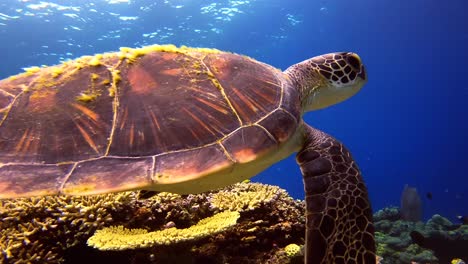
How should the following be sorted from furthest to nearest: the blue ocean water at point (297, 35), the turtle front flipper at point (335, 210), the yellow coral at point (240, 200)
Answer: the blue ocean water at point (297, 35) < the yellow coral at point (240, 200) < the turtle front flipper at point (335, 210)

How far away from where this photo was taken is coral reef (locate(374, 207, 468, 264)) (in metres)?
7.38

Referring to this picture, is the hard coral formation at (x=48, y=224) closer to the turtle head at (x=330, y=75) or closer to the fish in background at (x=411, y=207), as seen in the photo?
the turtle head at (x=330, y=75)

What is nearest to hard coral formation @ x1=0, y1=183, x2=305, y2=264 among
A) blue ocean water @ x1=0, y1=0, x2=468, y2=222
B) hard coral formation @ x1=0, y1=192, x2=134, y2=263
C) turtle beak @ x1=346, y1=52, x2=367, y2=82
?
hard coral formation @ x1=0, y1=192, x2=134, y2=263

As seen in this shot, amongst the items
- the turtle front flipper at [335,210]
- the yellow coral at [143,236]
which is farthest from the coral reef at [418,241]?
the yellow coral at [143,236]

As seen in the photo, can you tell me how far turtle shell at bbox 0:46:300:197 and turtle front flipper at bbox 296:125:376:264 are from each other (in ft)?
1.50

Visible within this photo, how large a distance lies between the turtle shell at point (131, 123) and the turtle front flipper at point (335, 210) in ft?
1.50

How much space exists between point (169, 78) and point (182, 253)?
5.23 ft

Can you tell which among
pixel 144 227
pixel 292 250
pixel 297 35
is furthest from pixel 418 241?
pixel 297 35

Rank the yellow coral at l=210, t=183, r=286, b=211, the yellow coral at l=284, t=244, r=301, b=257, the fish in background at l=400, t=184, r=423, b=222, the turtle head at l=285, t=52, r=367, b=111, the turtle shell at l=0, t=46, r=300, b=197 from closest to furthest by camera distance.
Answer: the turtle shell at l=0, t=46, r=300, b=197 < the yellow coral at l=284, t=244, r=301, b=257 < the yellow coral at l=210, t=183, r=286, b=211 < the turtle head at l=285, t=52, r=367, b=111 < the fish in background at l=400, t=184, r=423, b=222

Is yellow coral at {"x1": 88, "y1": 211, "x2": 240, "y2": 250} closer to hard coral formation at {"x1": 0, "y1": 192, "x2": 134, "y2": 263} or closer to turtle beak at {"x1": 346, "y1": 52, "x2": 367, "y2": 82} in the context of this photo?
hard coral formation at {"x1": 0, "y1": 192, "x2": 134, "y2": 263}

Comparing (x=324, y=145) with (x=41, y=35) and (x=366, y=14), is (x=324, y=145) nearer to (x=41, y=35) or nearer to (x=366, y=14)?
(x=41, y=35)

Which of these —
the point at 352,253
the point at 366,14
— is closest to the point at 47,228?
the point at 352,253

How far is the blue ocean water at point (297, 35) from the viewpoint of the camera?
22625 millimetres

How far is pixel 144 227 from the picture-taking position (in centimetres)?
305
